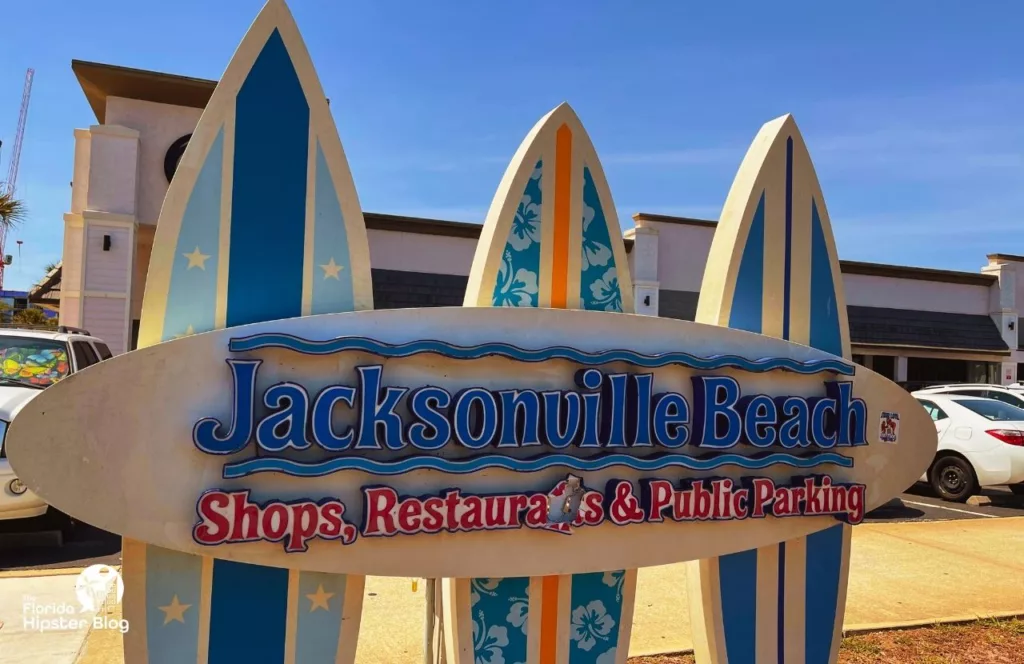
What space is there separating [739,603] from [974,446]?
8563 millimetres

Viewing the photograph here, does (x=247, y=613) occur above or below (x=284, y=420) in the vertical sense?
below

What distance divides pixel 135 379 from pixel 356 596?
1.39 metres

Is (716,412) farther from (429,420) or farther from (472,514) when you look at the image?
(429,420)

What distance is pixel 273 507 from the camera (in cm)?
308

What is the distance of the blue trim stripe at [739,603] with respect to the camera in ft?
13.0

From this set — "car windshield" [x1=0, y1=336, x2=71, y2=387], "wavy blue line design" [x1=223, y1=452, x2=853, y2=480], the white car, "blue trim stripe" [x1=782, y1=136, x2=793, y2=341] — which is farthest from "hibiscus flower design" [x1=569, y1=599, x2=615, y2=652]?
the white car

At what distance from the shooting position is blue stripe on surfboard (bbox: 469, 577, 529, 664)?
3.54 metres

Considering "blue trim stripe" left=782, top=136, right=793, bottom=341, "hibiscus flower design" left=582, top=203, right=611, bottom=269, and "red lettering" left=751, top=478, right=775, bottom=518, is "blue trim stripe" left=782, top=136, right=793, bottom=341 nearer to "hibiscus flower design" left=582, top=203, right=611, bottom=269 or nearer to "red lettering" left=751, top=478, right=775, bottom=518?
"red lettering" left=751, top=478, right=775, bottom=518

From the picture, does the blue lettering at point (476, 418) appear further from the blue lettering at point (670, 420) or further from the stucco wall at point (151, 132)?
the stucco wall at point (151, 132)

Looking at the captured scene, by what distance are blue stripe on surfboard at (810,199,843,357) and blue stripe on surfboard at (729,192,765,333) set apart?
390mm

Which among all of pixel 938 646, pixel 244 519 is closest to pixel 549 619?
pixel 244 519

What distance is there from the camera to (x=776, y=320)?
4.33 meters

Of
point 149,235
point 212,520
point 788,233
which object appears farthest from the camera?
point 149,235

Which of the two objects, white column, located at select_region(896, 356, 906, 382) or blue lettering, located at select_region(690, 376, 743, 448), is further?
white column, located at select_region(896, 356, 906, 382)
